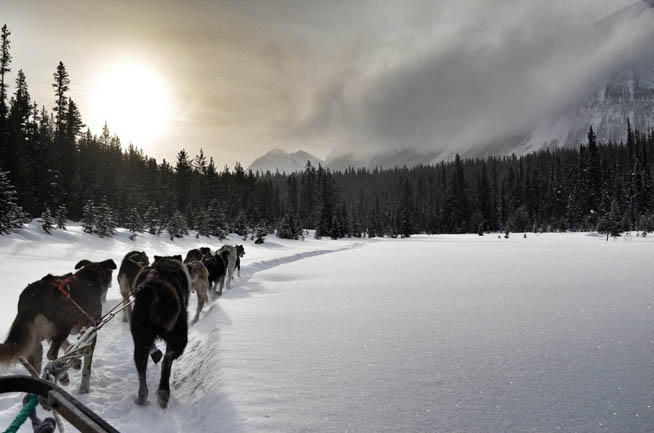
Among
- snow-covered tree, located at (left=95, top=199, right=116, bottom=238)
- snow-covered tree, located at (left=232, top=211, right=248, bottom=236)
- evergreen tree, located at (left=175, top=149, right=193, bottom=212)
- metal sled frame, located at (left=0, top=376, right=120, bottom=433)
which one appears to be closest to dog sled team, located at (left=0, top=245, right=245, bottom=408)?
metal sled frame, located at (left=0, top=376, right=120, bottom=433)

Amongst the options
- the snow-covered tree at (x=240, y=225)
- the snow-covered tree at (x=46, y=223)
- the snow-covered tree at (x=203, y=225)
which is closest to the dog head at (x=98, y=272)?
the snow-covered tree at (x=46, y=223)

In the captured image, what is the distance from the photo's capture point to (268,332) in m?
6.03

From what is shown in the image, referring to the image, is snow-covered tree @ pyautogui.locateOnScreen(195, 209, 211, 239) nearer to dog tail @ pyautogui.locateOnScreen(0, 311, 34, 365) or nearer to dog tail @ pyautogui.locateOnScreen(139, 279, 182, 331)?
dog tail @ pyautogui.locateOnScreen(0, 311, 34, 365)

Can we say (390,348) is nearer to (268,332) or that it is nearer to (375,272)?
(268,332)

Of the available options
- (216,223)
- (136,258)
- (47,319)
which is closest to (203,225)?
(216,223)

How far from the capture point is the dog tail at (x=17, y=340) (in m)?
3.62

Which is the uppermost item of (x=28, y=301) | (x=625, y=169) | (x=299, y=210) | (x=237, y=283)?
(x=625, y=169)

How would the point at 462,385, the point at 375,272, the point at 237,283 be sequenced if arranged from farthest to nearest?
the point at 375,272 < the point at 237,283 < the point at 462,385

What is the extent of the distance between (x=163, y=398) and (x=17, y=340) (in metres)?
1.68

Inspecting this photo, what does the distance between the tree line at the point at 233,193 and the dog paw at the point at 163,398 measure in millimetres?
20046

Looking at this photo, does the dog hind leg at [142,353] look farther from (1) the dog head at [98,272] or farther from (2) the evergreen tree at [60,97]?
(2) the evergreen tree at [60,97]

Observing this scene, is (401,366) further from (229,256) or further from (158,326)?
(229,256)

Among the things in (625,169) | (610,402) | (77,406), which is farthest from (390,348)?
(625,169)

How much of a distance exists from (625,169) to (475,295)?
116m
